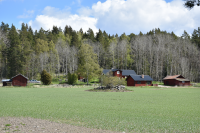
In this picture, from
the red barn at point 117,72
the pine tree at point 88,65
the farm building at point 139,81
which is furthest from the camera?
the red barn at point 117,72

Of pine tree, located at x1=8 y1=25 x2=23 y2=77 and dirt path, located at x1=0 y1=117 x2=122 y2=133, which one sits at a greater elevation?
pine tree, located at x1=8 y1=25 x2=23 y2=77

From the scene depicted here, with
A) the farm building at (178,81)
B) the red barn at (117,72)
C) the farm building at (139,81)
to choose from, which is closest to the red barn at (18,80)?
the red barn at (117,72)

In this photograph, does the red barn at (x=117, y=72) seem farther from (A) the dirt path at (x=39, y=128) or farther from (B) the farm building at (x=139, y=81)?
(A) the dirt path at (x=39, y=128)

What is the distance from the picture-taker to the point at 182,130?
859 cm

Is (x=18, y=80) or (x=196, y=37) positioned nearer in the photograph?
(x=18, y=80)

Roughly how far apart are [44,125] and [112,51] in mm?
74881

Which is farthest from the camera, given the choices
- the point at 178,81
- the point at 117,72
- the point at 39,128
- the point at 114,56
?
the point at 114,56

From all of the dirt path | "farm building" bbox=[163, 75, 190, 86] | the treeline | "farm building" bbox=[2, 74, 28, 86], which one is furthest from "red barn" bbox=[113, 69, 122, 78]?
the dirt path

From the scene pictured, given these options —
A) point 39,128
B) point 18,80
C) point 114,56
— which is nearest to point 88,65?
point 18,80

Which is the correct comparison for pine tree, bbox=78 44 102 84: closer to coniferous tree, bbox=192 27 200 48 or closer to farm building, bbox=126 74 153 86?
farm building, bbox=126 74 153 86

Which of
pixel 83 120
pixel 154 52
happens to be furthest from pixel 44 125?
pixel 154 52

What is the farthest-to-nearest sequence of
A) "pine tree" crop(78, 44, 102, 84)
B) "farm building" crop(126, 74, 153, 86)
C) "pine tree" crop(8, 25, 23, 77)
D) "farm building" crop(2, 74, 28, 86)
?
1. "pine tree" crop(8, 25, 23, 77)
2. "farm building" crop(126, 74, 153, 86)
3. "pine tree" crop(78, 44, 102, 84)
4. "farm building" crop(2, 74, 28, 86)

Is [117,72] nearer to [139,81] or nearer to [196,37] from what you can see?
[139,81]

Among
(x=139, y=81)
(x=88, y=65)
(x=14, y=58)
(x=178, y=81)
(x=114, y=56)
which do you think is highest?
(x=114, y=56)
